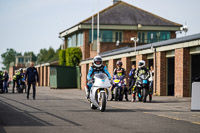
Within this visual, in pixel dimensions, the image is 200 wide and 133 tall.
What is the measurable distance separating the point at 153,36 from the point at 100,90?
47.2 m

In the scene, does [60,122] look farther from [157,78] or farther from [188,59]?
[157,78]

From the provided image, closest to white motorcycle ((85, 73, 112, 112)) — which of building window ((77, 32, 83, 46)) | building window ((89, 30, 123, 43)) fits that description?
building window ((89, 30, 123, 43))

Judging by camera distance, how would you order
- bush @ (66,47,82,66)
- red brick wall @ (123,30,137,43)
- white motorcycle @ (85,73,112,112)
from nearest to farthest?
white motorcycle @ (85,73,112,112)
red brick wall @ (123,30,137,43)
bush @ (66,47,82,66)

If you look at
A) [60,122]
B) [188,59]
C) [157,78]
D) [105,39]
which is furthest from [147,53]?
[105,39]

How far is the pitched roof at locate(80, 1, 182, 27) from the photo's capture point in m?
61.4

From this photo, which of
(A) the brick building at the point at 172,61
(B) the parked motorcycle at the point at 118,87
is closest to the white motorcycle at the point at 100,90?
(B) the parked motorcycle at the point at 118,87

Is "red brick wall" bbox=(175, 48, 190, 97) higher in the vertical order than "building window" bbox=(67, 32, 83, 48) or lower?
lower

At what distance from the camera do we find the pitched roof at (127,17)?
61.4 m

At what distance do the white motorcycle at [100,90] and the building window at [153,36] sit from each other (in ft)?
154

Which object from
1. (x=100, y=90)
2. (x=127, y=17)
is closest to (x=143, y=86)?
(x=100, y=90)

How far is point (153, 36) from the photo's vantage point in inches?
2416

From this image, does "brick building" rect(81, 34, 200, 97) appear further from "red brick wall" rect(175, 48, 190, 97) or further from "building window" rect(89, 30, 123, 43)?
"building window" rect(89, 30, 123, 43)

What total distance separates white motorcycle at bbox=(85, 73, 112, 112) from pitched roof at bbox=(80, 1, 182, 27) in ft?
150

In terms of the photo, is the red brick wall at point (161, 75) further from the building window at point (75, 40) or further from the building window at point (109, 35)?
the building window at point (75, 40)
